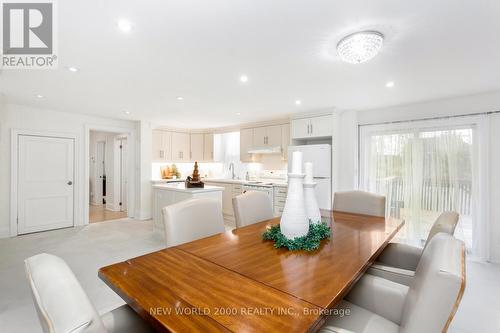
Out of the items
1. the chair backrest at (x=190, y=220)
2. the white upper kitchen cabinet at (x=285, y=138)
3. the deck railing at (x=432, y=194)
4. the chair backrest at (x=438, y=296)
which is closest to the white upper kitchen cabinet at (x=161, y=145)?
the white upper kitchen cabinet at (x=285, y=138)

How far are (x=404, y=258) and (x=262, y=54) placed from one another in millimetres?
2104

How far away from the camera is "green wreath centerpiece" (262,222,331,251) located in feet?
4.57

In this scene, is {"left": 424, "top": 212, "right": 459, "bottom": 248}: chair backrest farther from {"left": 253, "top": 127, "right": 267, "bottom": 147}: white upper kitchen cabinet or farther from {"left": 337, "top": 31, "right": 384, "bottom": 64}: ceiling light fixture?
{"left": 253, "top": 127, "right": 267, "bottom": 147}: white upper kitchen cabinet

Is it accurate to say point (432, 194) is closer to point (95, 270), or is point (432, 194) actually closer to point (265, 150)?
point (265, 150)

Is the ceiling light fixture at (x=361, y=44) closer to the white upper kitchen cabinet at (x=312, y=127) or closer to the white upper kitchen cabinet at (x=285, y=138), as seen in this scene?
the white upper kitchen cabinet at (x=312, y=127)

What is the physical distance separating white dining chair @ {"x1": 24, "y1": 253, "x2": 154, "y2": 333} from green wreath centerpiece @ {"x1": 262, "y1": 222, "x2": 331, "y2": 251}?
3.22 ft

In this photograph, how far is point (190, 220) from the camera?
1744 millimetres

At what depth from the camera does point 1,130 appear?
3.96 metres

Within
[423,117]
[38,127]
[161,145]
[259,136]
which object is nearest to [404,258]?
[423,117]

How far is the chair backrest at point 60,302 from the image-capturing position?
22.5 inches

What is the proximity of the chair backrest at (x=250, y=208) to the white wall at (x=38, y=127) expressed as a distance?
4.25 metres

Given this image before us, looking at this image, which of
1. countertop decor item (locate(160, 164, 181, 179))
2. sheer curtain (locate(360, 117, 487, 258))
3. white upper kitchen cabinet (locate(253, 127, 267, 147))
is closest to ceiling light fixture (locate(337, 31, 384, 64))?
sheer curtain (locate(360, 117, 487, 258))

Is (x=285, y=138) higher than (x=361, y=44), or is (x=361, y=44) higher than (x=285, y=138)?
(x=361, y=44)

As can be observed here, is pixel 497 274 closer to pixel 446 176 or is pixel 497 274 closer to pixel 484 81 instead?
pixel 446 176
